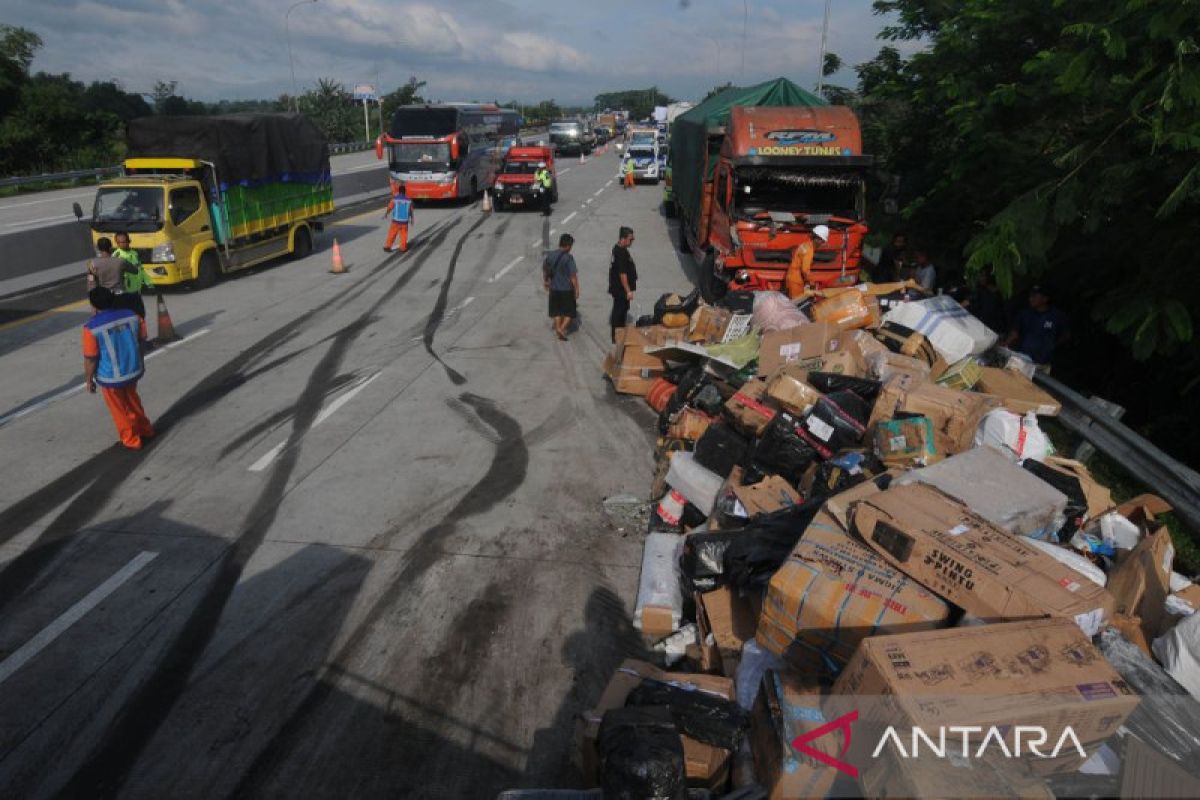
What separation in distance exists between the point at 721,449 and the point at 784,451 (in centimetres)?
62

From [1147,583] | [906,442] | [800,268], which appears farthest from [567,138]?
[1147,583]

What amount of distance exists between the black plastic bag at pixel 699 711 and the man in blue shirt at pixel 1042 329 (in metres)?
6.84

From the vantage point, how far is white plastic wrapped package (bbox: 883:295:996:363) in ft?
27.6

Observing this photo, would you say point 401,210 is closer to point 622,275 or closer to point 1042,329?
point 622,275

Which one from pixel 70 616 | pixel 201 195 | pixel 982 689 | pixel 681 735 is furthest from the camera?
pixel 201 195

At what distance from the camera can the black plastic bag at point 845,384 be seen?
23.0 feet

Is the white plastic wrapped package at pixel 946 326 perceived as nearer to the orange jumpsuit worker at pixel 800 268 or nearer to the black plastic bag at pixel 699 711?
the orange jumpsuit worker at pixel 800 268

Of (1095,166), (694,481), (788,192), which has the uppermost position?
(1095,166)

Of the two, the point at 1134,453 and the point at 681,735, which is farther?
the point at 1134,453

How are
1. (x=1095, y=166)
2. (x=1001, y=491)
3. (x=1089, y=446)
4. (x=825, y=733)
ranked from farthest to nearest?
(x=1089, y=446) → (x=1095, y=166) → (x=1001, y=491) → (x=825, y=733)

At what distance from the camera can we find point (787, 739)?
11.0 ft

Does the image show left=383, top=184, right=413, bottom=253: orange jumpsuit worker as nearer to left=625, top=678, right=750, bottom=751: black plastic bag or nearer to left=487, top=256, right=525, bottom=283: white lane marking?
left=487, top=256, right=525, bottom=283: white lane marking

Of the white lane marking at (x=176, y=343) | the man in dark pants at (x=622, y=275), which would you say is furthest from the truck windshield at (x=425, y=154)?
the man in dark pants at (x=622, y=275)

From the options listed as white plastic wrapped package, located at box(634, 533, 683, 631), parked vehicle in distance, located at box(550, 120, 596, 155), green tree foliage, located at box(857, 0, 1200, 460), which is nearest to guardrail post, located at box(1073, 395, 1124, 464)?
green tree foliage, located at box(857, 0, 1200, 460)
